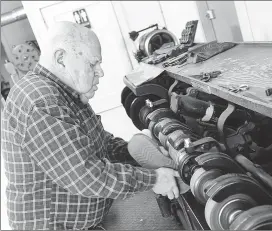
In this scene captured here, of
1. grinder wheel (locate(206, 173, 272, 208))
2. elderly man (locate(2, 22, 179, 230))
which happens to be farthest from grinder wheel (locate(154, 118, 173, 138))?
grinder wheel (locate(206, 173, 272, 208))

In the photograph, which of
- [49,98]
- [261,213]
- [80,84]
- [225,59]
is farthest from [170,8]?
[261,213]

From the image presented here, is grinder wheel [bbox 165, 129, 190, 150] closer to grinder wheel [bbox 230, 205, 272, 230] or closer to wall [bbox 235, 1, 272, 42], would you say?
grinder wheel [bbox 230, 205, 272, 230]

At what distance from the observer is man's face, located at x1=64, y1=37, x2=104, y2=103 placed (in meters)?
1.44

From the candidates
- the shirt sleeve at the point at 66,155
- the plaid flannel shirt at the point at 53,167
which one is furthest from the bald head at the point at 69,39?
the shirt sleeve at the point at 66,155

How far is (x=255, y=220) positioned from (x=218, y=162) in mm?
346

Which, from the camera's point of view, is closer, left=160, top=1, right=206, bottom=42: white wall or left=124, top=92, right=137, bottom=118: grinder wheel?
left=124, top=92, right=137, bottom=118: grinder wheel

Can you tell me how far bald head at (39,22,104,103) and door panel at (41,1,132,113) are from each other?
234cm

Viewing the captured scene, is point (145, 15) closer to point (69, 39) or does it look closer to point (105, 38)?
point (105, 38)

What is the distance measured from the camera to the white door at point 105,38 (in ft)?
12.4

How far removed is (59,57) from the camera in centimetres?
145

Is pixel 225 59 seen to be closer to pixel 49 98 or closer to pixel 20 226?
pixel 49 98

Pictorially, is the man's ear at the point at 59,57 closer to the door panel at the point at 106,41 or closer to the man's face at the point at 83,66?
the man's face at the point at 83,66

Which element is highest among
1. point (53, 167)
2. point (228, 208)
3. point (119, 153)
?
point (53, 167)

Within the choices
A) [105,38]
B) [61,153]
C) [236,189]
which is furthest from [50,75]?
[105,38]
